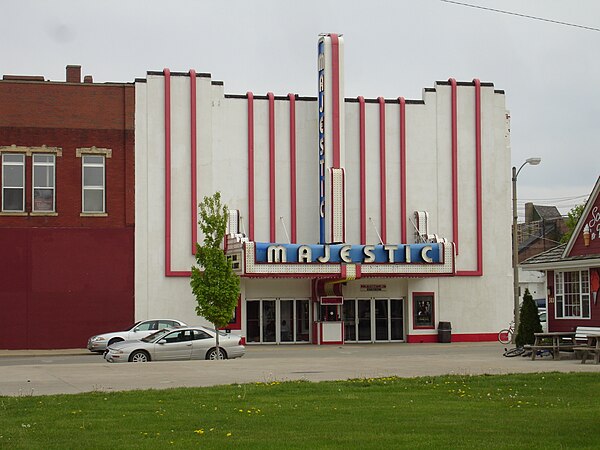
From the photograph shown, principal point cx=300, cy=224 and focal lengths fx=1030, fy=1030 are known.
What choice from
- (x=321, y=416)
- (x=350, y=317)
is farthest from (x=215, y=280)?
(x=321, y=416)

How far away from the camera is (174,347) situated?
110 ft

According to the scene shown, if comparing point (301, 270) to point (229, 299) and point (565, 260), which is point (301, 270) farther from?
point (565, 260)

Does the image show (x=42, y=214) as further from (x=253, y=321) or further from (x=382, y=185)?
(x=382, y=185)

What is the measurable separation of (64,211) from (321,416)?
108 ft

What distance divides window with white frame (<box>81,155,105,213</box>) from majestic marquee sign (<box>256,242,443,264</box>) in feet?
25.5

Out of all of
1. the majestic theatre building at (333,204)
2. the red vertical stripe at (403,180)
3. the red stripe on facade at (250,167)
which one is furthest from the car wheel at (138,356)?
the red vertical stripe at (403,180)

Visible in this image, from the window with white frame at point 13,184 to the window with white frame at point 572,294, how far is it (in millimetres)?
23577

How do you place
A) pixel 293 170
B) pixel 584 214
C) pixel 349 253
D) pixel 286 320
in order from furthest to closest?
pixel 286 320 < pixel 293 170 < pixel 349 253 < pixel 584 214

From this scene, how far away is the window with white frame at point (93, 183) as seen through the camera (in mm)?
46688

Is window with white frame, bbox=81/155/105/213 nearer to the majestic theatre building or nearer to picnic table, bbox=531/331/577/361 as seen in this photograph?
the majestic theatre building

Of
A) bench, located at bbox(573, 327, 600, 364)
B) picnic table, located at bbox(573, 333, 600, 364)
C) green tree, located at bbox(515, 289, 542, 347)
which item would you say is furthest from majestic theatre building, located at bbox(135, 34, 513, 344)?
picnic table, located at bbox(573, 333, 600, 364)

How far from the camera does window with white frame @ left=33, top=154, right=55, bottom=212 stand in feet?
151

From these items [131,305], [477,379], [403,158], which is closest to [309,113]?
[403,158]

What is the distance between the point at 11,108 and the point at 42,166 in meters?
2.88
